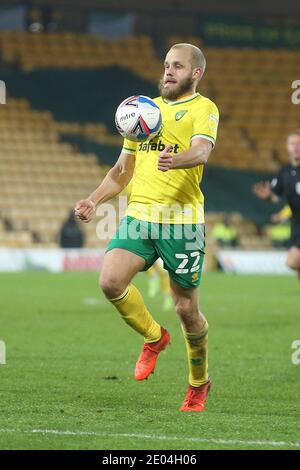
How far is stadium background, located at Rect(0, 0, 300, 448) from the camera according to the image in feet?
93.5

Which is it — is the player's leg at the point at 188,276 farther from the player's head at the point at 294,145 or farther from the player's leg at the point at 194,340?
the player's head at the point at 294,145

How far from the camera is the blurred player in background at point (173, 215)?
21.0ft

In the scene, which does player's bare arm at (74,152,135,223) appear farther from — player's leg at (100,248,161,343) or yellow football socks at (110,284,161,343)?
yellow football socks at (110,284,161,343)

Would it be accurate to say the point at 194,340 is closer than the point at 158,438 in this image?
No

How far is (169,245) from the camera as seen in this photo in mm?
6457

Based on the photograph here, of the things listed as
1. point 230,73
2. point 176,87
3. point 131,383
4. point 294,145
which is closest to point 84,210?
point 176,87

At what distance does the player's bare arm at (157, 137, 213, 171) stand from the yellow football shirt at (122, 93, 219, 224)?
226 mm

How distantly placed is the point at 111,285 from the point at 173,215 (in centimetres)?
59

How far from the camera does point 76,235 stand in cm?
2648

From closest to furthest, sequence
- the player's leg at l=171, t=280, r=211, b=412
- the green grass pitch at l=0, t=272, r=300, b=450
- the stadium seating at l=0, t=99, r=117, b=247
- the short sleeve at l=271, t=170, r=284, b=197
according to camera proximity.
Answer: the green grass pitch at l=0, t=272, r=300, b=450 → the player's leg at l=171, t=280, r=211, b=412 → the short sleeve at l=271, t=170, r=284, b=197 → the stadium seating at l=0, t=99, r=117, b=247

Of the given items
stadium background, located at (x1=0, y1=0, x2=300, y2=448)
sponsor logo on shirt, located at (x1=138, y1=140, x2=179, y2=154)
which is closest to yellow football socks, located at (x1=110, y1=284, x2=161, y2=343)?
sponsor logo on shirt, located at (x1=138, y1=140, x2=179, y2=154)

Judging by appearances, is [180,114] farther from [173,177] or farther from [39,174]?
[39,174]

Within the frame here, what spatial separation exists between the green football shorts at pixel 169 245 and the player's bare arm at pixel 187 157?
52 centimetres
